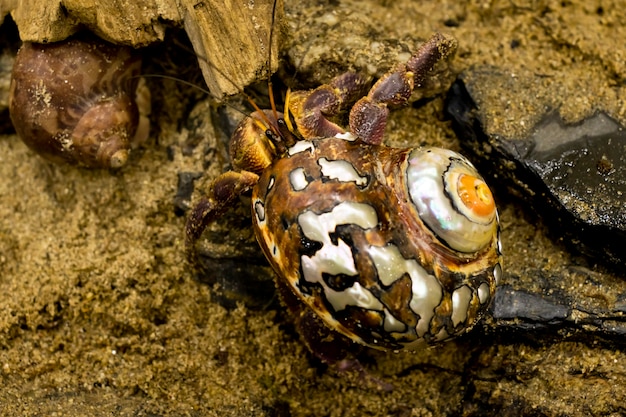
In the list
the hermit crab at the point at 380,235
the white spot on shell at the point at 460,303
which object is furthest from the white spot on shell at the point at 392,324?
the white spot on shell at the point at 460,303

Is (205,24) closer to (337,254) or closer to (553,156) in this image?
(337,254)

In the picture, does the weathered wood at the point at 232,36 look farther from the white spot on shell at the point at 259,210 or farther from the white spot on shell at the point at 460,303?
the white spot on shell at the point at 460,303

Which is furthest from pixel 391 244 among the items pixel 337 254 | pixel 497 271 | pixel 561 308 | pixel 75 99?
pixel 75 99

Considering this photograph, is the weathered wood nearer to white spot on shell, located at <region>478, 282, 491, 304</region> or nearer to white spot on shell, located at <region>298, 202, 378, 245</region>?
white spot on shell, located at <region>298, 202, 378, 245</region>

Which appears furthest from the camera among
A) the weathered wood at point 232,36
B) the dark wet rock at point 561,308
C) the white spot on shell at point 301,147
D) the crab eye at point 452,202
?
the weathered wood at point 232,36

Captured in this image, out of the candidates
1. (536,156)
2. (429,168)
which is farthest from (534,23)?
(429,168)

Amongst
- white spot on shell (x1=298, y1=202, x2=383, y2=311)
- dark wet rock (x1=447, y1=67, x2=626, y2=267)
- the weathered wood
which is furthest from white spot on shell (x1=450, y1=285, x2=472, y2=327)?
the weathered wood

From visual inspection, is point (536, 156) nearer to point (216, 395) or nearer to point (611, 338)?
point (611, 338)
